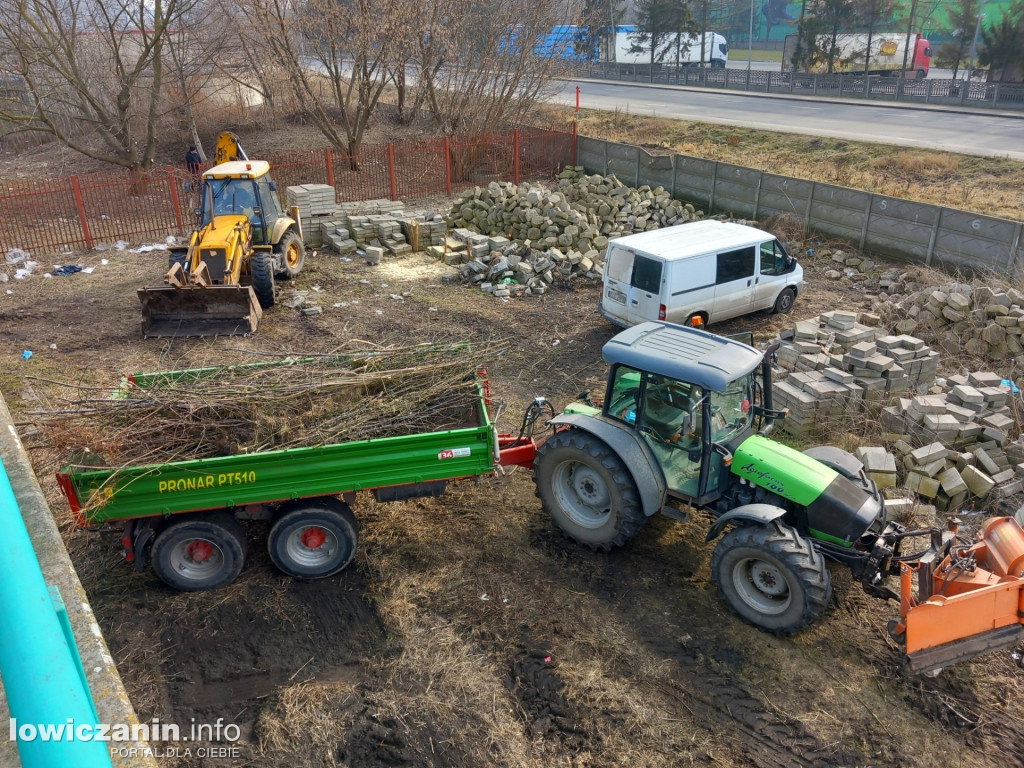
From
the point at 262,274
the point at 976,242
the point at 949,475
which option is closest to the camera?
the point at 949,475

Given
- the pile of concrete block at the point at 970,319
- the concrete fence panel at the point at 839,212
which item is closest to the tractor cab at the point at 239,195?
the pile of concrete block at the point at 970,319

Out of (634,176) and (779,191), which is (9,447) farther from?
(634,176)

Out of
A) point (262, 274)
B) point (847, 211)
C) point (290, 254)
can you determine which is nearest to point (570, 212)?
point (847, 211)

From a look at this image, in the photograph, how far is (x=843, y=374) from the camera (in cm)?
919

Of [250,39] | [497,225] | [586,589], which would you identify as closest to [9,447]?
[586,589]

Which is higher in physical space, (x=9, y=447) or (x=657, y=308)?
(x=9, y=447)

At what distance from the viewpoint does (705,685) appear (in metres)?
5.45

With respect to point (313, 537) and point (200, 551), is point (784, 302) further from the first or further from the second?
point (200, 551)

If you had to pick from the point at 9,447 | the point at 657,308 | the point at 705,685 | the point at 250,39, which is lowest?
the point at 705,685

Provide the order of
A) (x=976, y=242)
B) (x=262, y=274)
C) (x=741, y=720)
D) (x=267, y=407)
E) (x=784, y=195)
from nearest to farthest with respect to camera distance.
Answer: (x=741, y=720) → (x=267, y=407) → (x=262, y=274) → (x=976, y=242) → (x=784, y=195)

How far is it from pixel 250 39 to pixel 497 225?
13.2 metres

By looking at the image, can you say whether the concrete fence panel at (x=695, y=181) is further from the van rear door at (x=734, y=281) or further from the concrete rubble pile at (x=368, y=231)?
the van rear door at (x=734, y=281)

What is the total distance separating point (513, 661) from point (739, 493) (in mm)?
2355

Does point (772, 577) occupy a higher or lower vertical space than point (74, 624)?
lower
